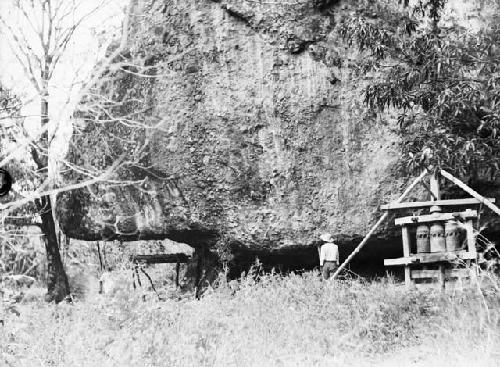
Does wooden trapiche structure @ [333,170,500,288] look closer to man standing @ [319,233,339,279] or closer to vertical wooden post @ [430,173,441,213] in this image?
vertical wooden post @ [430,173,441,213]

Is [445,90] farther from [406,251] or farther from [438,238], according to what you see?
[406,251]

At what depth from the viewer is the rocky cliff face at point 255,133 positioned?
13070 mm

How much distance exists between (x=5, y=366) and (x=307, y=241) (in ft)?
27.1

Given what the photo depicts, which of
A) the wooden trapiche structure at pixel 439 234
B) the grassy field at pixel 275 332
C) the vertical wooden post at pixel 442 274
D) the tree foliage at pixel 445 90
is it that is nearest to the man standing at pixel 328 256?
the wooden trapiche structure at pixel 439 234

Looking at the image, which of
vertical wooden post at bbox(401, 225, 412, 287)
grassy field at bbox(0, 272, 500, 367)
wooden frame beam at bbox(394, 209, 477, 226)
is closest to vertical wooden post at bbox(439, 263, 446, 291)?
vertical wooden post at bbox(401, 225, 412, 287)

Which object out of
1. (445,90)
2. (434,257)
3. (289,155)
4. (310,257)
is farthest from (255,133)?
(445,90)

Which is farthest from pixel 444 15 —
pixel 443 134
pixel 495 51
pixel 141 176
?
pixel 141 176

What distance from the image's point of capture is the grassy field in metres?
6.19

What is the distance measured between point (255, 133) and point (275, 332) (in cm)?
622

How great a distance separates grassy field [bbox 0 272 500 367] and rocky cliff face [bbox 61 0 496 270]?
368 centimetres

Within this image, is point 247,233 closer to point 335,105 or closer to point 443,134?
point 335,105

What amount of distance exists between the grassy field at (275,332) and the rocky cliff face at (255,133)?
12.1ft

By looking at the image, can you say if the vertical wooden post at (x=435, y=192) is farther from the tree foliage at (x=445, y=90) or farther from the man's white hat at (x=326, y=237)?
the man's white hat at (x=326, y=237)

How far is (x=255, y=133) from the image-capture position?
13352mm
